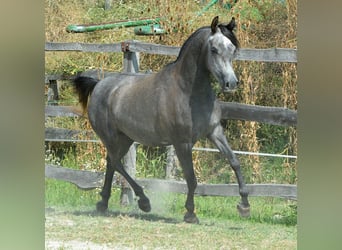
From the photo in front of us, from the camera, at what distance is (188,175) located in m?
5.65

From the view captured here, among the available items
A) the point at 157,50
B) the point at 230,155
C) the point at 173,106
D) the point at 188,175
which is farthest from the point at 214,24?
the point at 188,175

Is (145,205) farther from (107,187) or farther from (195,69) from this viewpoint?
(195,69)

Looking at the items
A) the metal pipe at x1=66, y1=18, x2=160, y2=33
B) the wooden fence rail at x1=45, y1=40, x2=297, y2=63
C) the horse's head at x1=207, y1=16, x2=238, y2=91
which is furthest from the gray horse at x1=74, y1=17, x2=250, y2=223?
the metal pipe at x1=66, y1=18, x2=160, y2=33

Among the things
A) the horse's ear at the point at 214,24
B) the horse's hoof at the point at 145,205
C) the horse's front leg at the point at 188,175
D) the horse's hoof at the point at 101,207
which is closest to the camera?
the horse's ear at the point at 214,24

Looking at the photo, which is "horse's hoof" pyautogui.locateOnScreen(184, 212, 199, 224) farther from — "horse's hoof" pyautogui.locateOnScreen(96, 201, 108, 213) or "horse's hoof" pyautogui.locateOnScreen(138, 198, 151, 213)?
"horse's hoof" pyautogui.locateOnScreen(96, 201, 108, 213)

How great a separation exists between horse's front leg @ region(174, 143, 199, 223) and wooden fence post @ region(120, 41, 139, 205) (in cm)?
38

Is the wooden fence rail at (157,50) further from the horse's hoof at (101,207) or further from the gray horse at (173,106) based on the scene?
the horse's hoof at (101,207)

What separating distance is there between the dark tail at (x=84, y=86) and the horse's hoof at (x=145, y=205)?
822mm

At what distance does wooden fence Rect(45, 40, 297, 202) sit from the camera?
5520mm

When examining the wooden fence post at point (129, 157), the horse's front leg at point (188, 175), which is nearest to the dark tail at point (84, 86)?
the wooden fence post at point (129, 157)

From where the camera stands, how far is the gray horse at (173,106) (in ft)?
17.9
